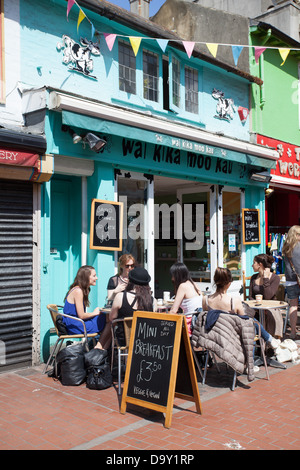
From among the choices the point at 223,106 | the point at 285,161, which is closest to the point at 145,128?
the point at 223,106

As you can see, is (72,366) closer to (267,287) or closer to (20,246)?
(20,246)

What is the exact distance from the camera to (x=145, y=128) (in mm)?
7664

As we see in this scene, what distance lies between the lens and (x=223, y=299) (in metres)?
5.69

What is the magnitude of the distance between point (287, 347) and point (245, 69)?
7.61m

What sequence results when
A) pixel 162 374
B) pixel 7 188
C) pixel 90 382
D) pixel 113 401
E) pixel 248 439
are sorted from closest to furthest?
pixel 248 439 → pixel 162 374 → pixel 113 401 → pixel 90 382 → pixel 7 188

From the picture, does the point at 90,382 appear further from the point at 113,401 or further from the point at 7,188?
the point at 7,188

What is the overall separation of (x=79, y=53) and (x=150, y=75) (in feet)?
6.02

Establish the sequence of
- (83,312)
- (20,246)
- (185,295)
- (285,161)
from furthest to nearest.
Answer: (285,161) < (20,246) < (185,295) < (83,312)

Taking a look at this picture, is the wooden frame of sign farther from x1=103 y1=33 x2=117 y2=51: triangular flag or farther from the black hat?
x1=103 y1=33 x2=117 y2=51: triangular flag

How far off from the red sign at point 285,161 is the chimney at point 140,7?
4215 mm

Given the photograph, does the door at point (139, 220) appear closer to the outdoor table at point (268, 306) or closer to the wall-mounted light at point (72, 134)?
the wall-mounted light at point (72, 134)

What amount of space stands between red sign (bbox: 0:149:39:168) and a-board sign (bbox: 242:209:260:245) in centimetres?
611

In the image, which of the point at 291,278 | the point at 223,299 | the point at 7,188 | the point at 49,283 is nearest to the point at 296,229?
the point at 291,278

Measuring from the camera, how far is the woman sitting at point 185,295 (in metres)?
6.04
